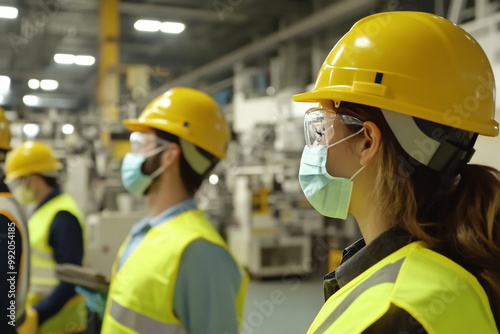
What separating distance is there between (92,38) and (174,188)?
12111 millimetres

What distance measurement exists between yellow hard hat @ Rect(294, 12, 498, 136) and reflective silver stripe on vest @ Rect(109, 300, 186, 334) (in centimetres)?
110

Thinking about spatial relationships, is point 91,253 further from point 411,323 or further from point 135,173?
point 411,323

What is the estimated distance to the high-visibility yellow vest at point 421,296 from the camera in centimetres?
81

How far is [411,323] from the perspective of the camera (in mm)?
794

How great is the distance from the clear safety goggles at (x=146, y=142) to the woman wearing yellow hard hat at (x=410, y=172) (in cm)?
127

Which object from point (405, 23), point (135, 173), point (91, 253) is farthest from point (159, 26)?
point (405, 23)

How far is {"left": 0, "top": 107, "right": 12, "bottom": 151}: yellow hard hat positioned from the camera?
1598mm

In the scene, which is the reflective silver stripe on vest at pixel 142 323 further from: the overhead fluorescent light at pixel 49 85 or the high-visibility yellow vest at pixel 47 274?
the overhead fluorescent light at pixel 49 85

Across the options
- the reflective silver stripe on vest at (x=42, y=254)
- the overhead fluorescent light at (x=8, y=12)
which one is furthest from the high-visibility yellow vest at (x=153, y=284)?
the overhead fluorescent light at (x=8, y=12)

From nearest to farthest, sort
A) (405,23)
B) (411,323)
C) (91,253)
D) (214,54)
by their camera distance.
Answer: (411,323)
(405,23)
(91,253)
(214,54)

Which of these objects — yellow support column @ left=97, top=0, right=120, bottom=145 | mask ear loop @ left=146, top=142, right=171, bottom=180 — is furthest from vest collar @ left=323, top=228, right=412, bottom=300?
yellow support column @ left=97, top=0, right=120, bottom=145

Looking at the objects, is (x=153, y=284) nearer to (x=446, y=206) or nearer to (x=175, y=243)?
(x=175, y=243)

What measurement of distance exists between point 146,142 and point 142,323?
87 cm

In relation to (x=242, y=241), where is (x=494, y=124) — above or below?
above
